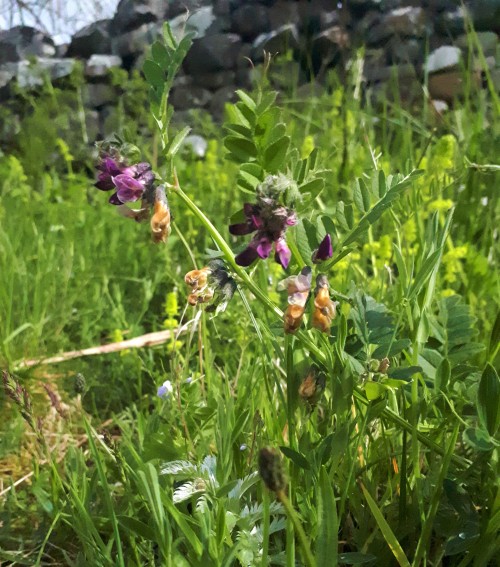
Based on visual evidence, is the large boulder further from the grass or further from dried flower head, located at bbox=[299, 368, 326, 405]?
dried flower head, located at bbox=[299, 368, 326, 405]

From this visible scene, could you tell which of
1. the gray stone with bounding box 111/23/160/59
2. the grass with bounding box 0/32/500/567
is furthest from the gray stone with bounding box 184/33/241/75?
the grass with bounding box 0/32/500/567

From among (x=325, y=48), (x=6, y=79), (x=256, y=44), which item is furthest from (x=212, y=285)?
(x=6, y=79)

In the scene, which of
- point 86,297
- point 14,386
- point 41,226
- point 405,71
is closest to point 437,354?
point 14,386

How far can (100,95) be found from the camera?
5547mm

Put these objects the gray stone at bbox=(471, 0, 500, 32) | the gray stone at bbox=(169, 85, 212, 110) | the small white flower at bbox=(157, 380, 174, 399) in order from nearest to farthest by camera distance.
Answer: the small white flower at bbox=(157, 380, 174, 399), the gray stone at bbox=(471, 0, 500, 32), the gray stone at bbox=(169, 85, 212, 110)

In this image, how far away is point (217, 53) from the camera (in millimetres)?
5262

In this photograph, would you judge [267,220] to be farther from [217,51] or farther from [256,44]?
[217,51]

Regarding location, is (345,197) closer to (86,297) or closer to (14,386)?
(86,297)

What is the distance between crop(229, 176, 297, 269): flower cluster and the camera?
1.84 feet

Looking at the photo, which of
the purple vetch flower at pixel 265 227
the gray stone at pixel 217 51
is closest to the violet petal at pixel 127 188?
the purple vetch flower at pixel 265 227

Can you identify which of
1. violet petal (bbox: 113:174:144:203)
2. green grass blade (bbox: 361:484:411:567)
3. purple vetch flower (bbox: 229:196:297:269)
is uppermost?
violet petal (bbox: 113:174:144:203)

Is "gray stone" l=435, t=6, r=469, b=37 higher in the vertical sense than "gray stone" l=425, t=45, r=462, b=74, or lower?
higher

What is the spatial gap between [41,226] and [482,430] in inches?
74.1

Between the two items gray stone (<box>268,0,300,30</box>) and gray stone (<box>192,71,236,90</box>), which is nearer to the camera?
gray stone (<box>268,0,300,30</box>)
